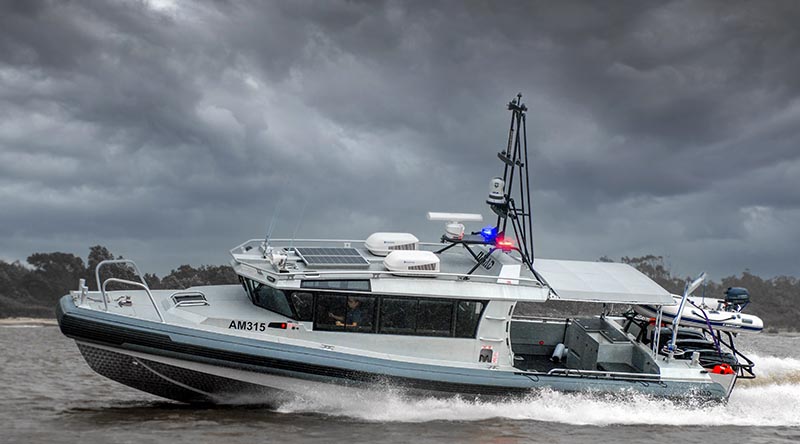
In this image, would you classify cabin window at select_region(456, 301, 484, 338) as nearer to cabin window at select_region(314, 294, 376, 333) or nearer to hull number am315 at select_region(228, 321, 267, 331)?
cabin window at select_region(314, 294, 376, 333)

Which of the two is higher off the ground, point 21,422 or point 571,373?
point 571,373

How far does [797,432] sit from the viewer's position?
1298 cm

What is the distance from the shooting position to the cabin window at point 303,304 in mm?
11742

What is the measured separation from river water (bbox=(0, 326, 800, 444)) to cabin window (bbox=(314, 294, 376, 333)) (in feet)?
3.44

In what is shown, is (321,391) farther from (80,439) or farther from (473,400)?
(80,439)

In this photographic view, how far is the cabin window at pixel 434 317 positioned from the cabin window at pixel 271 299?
2.00 m

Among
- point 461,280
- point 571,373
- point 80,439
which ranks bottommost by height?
point 80,439

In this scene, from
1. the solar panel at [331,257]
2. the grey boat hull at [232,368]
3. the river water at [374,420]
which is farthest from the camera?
the solar panel at [331,257]

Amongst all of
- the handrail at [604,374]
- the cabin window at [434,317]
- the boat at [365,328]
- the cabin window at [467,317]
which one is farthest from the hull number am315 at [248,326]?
the handrail at [604,374]

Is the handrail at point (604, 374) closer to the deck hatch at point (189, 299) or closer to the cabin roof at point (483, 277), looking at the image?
the cabin roof at point (483, 277)

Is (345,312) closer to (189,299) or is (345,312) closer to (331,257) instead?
(331,257)

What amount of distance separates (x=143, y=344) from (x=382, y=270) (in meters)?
3.85

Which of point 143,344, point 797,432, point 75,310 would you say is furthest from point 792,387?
point 75,310

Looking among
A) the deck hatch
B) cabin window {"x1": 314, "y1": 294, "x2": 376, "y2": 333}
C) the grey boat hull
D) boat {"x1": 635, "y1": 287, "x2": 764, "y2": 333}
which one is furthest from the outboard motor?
the deck hatch
